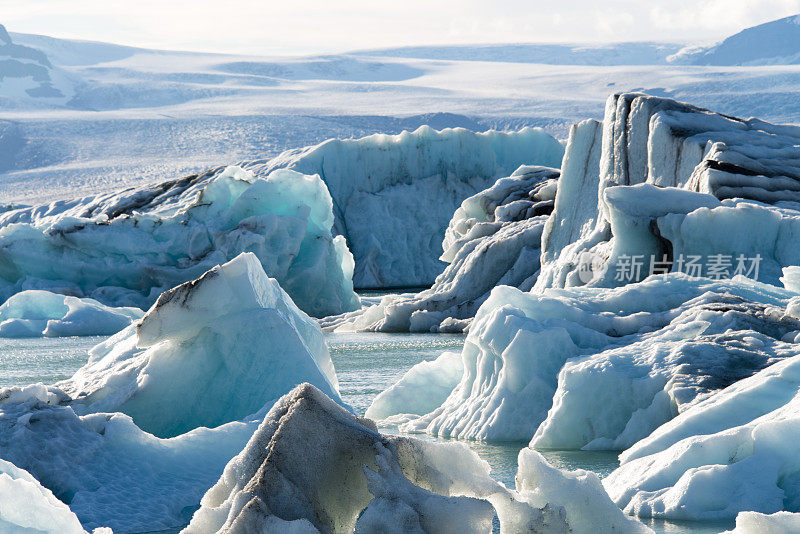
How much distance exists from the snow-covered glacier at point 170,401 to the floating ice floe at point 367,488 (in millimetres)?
1590

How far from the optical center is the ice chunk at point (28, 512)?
296 cm

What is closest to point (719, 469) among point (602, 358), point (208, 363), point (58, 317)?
point (602, 358)

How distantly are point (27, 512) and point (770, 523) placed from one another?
7.68 feet

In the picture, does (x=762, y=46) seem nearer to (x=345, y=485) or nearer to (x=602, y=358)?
(x=602, y=358)

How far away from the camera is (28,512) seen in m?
3.00

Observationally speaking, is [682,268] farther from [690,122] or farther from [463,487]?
[463,487]

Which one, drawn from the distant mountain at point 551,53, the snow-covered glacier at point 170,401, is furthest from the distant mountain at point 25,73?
the snow-covered glacier at point 170,401

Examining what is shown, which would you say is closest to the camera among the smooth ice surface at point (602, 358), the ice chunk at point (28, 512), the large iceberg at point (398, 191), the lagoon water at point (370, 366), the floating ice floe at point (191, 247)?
the ice chunk at point (28, 512)

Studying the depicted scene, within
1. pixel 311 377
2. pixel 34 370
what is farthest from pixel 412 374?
pixel 34 370

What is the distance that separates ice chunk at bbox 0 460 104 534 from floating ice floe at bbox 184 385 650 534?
1.45ft

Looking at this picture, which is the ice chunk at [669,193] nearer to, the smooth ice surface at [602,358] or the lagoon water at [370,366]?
the lagoon water at [370,366]

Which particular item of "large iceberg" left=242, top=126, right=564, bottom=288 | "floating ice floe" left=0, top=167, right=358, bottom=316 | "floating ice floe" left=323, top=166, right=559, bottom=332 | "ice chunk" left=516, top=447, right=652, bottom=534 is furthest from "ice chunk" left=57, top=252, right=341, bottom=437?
"large iceberg" left=242, top=126, right=564, bottom=288

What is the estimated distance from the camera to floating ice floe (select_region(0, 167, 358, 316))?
19453mm

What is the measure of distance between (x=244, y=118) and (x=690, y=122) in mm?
43408
